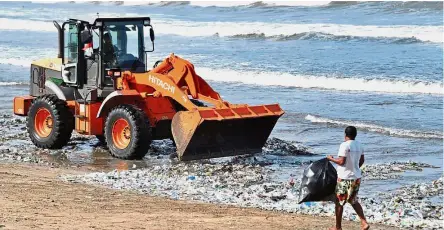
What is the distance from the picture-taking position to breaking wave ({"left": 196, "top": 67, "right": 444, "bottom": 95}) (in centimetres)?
2697

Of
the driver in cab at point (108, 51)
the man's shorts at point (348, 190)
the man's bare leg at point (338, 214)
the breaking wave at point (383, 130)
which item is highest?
the driver in cab at point (108, 51)

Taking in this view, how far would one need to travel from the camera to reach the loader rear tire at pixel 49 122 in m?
16.9

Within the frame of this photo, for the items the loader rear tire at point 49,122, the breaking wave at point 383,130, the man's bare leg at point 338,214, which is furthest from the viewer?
the breaking wave at point 383,130

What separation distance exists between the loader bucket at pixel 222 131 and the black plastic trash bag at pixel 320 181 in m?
4.25

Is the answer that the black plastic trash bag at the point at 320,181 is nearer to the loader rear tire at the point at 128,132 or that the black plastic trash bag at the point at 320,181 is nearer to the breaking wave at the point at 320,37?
the loader rear tire at the point at 128,132

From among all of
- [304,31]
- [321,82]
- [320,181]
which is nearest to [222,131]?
[320,181]

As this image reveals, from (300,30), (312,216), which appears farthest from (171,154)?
(300,30)

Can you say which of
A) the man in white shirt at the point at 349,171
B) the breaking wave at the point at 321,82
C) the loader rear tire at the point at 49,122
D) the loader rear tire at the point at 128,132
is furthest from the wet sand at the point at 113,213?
the breaking wave at the point at 321,82

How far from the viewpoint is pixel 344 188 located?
1027 centimetres

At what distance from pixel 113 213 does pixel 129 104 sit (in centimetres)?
478

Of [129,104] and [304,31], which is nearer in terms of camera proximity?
[129,104]

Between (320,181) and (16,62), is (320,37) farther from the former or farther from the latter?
(320,181)

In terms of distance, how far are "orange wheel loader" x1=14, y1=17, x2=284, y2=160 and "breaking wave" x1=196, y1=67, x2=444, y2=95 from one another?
11827 mm

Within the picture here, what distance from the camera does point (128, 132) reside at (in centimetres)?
1597
